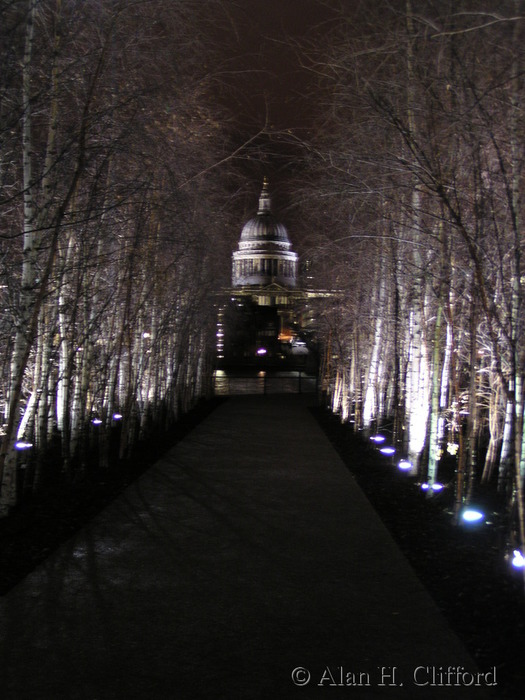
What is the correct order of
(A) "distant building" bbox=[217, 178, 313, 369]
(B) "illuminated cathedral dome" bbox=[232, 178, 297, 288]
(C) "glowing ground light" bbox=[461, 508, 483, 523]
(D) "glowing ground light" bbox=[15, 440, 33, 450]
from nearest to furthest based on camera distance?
(C) "glowing ground light" bbox=[461, 508, 483, 523] → (D) "glowing ground light" bbox=[15, 440, 33, 450] → (A) "distant building" bbox=[217, 178, 313, 369] → (B) "illuminated cathedral dome" bbox=[232, 178, 297, 288]

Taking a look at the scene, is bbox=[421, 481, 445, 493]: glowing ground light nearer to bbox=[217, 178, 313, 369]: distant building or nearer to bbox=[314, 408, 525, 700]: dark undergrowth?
bbox=[314, 408, 525, 700]: dark undergrowth

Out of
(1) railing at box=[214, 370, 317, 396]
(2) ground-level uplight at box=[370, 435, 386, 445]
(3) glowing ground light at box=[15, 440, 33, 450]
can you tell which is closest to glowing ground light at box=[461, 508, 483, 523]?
→ (3) glowing ground light at box=[15, 440, 33, 450]

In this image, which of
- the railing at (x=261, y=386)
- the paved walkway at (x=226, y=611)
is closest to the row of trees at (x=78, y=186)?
the paved walkway at (x=226, y=611)

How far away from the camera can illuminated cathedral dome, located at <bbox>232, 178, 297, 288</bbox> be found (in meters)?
107

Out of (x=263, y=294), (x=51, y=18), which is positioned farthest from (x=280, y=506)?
(x=263, y=294)

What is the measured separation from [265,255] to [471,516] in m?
101

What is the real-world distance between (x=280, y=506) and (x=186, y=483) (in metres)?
2.08

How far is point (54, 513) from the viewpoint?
9.10m

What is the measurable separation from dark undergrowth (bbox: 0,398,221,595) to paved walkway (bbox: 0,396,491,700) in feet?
0.69

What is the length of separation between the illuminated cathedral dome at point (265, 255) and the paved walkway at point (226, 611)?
9713 cm

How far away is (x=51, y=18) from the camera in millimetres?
8422

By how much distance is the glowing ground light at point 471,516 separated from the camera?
8562 millimetres

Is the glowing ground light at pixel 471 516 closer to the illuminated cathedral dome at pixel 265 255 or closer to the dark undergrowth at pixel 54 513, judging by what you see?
the dark undergrowth at pixel 54 513

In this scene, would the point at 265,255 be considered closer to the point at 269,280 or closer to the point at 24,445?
the point at 269,280
